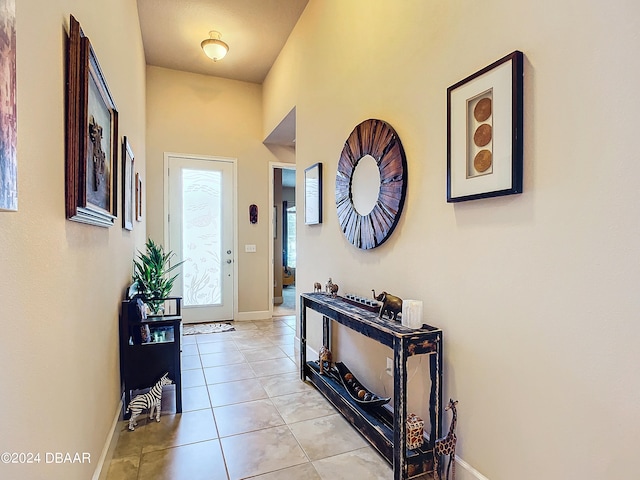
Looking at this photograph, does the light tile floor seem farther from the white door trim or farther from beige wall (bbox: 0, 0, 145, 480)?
the white door trim

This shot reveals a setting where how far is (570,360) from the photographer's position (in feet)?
4.14

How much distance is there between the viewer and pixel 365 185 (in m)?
2.50

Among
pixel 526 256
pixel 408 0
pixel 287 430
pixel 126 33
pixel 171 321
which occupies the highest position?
pixel 126 33

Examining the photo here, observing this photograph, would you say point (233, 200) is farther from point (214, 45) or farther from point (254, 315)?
point (214, 45)

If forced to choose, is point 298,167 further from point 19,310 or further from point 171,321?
point 19,310

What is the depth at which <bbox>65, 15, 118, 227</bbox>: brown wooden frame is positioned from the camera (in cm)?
125

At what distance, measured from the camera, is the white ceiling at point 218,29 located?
3521 mm

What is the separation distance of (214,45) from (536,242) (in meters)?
3.98

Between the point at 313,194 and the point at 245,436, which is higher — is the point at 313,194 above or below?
above

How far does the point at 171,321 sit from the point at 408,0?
8.44ft

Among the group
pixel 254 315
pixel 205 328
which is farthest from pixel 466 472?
pixel 254 315

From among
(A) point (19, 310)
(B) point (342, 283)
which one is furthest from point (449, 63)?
(A) point (19, 310)

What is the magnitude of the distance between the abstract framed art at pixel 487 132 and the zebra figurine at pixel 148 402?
2.20m

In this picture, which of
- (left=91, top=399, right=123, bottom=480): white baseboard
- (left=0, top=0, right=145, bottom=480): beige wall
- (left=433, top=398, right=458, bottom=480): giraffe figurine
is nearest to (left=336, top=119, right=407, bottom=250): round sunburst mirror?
(left=433, top=398, right=458, bottom=480): giraffe figurine
